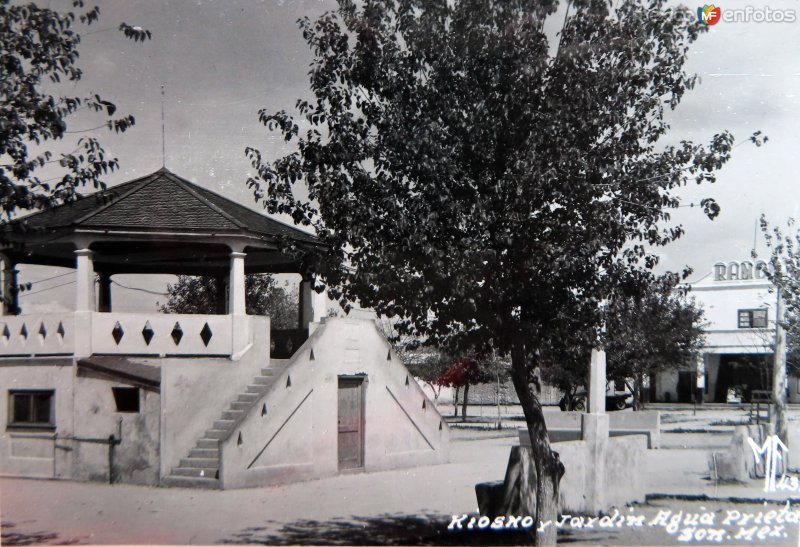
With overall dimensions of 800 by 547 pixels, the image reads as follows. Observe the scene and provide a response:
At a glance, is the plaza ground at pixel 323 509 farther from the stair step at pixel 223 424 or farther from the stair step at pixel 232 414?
the stair step at pixel 232 414

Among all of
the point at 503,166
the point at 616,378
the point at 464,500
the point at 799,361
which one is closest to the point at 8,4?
the point at 503,166

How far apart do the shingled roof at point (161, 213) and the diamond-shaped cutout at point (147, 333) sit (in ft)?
6.00

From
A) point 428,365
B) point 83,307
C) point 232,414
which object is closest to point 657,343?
point 428,365

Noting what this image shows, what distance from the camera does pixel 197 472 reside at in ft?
51.6

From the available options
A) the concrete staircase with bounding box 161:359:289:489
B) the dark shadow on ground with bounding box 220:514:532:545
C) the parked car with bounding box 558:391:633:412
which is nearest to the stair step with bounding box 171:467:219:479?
the concrete staircase with bounding box 161:359:289:489

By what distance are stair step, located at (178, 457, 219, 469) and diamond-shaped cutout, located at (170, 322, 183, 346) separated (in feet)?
7.91

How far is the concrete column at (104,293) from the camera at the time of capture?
2167cm

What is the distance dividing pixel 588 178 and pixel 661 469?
1166cm

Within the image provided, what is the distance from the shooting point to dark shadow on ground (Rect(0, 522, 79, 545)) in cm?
1088

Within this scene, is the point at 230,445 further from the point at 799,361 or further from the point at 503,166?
the point at 799,361

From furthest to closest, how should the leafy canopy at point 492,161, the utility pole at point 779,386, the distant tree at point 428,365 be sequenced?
the distant tree at point 428,365 < the utility pole at point 779,386 < the leafy canopy at point 492,161

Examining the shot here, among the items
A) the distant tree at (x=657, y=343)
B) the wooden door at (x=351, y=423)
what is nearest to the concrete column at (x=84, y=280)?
the wooden door at (x=351, y=423)

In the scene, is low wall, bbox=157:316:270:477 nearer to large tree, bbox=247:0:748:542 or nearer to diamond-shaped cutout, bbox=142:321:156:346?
diamond-shaped cutout, bbox=142:321:156:346

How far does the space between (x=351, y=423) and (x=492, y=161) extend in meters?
Result: 9.82
